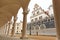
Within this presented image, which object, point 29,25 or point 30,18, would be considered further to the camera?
point 30,18

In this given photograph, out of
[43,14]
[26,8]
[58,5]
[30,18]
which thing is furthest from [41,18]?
[58,5]

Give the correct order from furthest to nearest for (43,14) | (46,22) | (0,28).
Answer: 1. (0,28)
2. (43,14)
3. (46,22)

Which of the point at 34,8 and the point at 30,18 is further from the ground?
the point at 34,8

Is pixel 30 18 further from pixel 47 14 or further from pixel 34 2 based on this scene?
pixel 47 14

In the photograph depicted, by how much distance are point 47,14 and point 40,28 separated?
2.59 meters

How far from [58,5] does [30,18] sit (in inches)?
833

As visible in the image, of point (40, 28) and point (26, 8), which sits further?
point (40, 28)

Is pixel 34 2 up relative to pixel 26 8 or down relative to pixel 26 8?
up

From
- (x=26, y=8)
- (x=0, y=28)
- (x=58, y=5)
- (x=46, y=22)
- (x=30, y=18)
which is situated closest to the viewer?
(x=58, y=5)

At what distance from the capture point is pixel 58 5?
3.36 meters

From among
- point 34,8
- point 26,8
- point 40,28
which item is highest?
point 34,8

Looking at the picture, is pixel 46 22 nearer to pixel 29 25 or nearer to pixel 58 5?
pixel 29 25

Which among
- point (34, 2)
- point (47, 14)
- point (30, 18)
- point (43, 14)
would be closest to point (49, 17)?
point (47, 14)

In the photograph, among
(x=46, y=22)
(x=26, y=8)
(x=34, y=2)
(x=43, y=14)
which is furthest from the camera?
(x=34, y=2)
